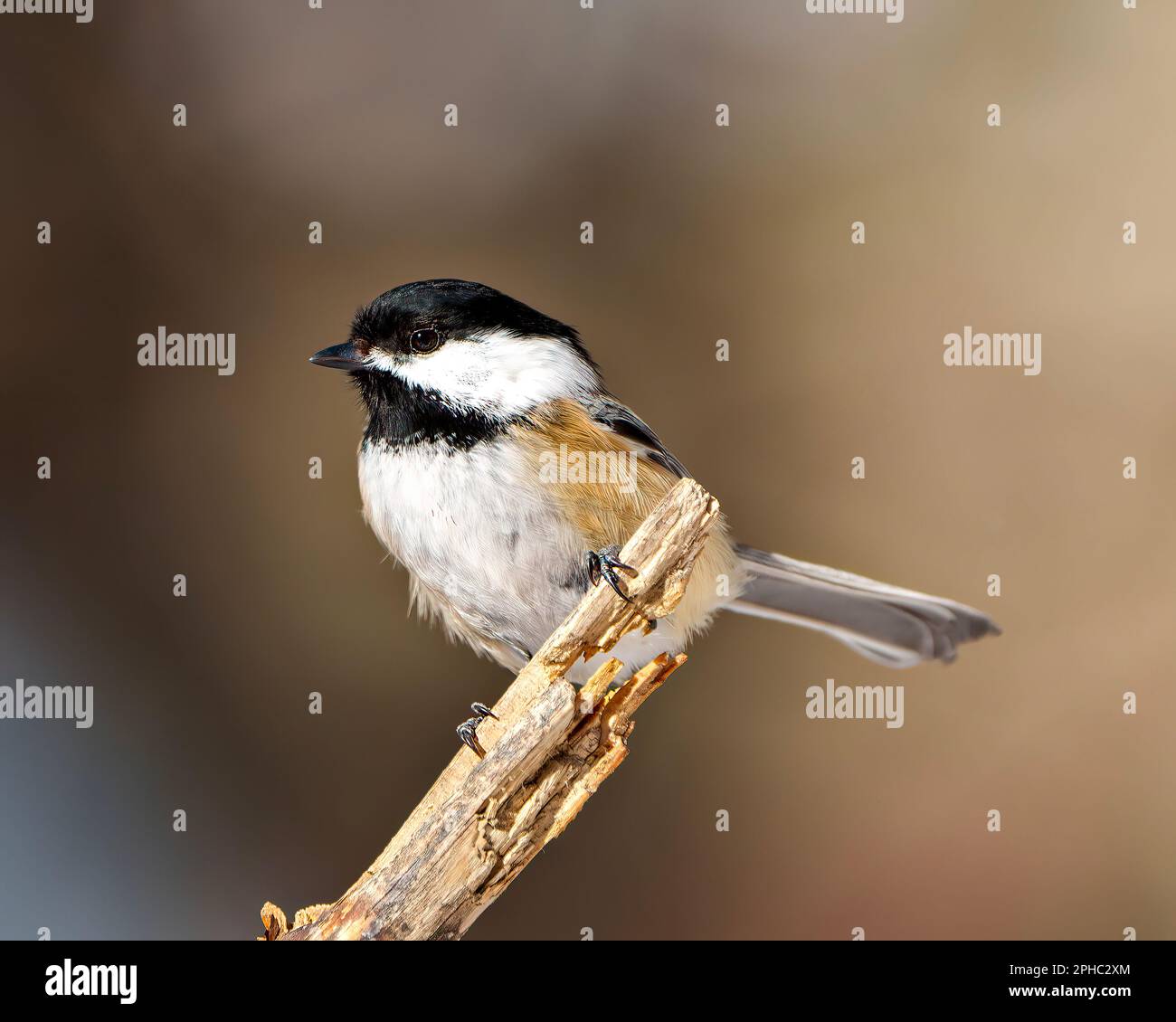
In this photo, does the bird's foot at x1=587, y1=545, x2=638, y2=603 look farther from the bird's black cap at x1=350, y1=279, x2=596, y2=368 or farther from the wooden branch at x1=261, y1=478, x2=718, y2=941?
the bird's black cap at x1=350, y1=279, x2=596, y2=368

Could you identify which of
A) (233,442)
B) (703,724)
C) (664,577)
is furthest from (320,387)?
(664,577)

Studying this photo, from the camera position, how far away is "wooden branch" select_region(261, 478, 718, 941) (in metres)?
1.22

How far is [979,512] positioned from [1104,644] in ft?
1.54

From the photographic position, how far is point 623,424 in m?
1.67

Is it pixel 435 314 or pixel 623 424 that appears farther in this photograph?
pixel 623 424

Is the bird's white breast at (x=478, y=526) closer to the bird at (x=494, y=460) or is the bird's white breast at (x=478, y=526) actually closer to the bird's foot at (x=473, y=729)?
the bird at (x=494, y=460)

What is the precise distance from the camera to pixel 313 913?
1285mm

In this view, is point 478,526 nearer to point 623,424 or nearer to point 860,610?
point 623,424

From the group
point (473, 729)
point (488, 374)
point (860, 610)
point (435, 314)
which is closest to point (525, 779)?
point (473, 729)

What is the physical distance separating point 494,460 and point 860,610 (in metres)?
0.87

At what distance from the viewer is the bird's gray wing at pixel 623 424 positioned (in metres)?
1.63

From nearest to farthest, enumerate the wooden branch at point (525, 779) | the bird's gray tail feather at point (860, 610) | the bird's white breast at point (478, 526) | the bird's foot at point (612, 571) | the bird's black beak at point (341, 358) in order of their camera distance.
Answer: the wooden branch at point (525, 779) < the bird's foot at point (612, 571) < the bird's white breast at point (478, 526) < the bird's black beak at point (341, 358) < the bird's gray tail feather at point (860, 610)

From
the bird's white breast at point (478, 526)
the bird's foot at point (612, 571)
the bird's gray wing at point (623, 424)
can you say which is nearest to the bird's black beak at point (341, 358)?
the bird's white breast at point (478, 526)

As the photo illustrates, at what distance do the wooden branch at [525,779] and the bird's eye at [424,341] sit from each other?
47 centimetres
